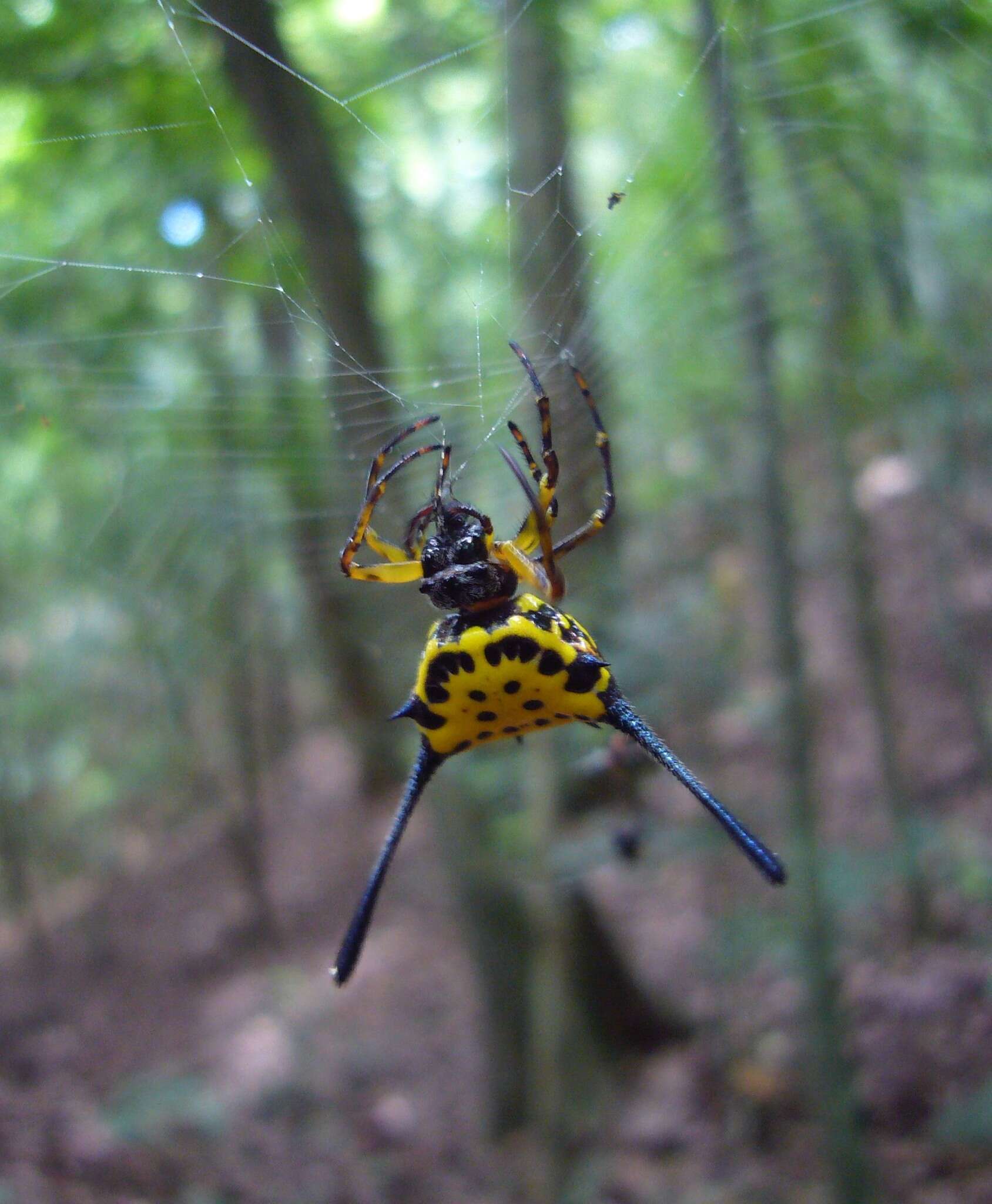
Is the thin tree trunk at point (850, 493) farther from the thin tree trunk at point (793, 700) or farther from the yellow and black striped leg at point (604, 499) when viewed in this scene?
the yellow and black striped leg at point (604, 499)

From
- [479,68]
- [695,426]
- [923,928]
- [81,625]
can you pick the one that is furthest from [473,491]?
[81,625]

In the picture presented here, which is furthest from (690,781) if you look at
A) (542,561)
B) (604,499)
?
(604,499)

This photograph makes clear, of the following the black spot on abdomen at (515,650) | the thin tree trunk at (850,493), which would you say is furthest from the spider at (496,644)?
the thin tree trunk at (850,493)

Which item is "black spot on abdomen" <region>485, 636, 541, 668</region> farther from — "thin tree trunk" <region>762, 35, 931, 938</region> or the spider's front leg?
"thin tree trunk" <region>762, 35, 931, 938</region>

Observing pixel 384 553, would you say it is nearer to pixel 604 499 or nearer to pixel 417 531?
pixel 417 531

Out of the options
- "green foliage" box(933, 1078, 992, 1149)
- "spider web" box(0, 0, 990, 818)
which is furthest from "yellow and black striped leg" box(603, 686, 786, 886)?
"green foliage" box(933, 1078, 992, 1149)

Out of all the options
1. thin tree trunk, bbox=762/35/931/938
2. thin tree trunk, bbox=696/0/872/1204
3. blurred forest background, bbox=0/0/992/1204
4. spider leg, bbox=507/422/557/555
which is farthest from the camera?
thin tree trunk, bbox=762/35/931/938

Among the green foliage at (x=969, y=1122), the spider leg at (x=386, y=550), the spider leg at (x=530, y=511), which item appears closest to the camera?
the spider leg at (x=530, y=511)

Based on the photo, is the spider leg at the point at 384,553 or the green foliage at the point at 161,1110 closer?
the spider leg at the point at 384,553
